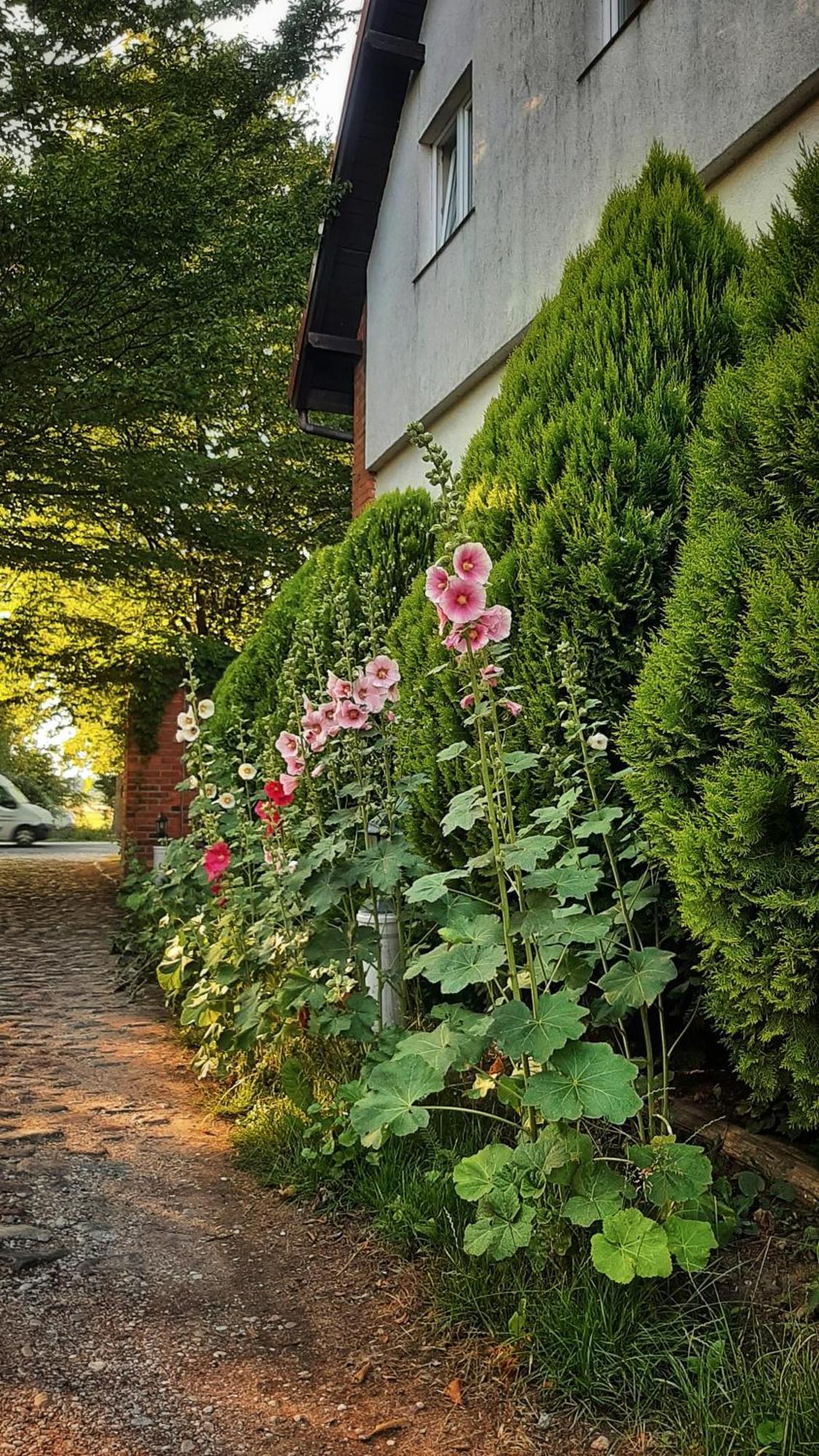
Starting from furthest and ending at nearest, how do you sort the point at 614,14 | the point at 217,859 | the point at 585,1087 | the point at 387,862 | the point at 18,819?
the point at 18,819 → the point at 614,14 → the point at 217,859 → the point at 387,862 → the point at 585,1087

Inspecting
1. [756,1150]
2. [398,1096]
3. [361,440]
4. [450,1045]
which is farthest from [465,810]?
[361,440]

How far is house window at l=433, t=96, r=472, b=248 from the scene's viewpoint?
805 cm

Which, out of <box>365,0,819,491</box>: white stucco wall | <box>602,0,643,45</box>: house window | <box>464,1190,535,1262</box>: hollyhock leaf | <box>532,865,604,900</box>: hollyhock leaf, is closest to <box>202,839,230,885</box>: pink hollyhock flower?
<box>532,865,604,900</box>: hollyhock leaf

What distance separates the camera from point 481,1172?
2.35 meters

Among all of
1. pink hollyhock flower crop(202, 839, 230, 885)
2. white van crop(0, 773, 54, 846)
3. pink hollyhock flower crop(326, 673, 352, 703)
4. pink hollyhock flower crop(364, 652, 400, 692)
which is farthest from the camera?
white van crop(0, 773, 54, 846)

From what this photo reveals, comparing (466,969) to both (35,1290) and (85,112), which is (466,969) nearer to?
(35,1290)

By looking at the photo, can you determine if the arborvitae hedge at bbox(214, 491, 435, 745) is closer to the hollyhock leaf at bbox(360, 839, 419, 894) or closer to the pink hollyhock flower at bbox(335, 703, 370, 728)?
the pink hollyhock flower at bbox(335, 703, 370, 728)

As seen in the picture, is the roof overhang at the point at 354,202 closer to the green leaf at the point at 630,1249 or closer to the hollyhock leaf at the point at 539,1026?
the hollyhock leaf at the point at 539,1026

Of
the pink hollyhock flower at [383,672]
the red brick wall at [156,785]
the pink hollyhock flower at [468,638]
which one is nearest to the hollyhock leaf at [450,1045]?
the pink hollyhock flower at [468,638]

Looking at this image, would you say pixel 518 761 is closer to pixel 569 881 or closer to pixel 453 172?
pixel 569 881

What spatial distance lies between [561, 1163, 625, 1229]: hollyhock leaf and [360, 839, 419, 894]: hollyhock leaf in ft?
3.67

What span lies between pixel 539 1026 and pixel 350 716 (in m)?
1.50

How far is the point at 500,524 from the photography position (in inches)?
141

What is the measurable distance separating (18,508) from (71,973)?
5984mm
